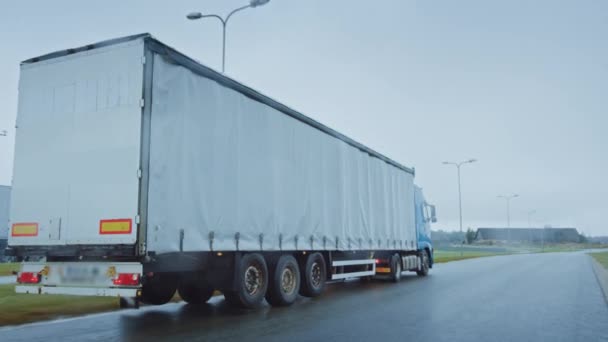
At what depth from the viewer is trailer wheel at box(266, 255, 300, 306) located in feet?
34.7

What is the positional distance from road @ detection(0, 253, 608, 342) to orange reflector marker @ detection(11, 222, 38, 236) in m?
1.44

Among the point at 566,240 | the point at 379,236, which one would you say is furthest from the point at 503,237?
the point at 379,236

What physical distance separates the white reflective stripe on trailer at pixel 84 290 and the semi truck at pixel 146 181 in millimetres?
16

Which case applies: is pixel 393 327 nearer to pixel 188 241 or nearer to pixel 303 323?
pixel 303 323

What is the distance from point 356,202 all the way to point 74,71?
8.51 metres

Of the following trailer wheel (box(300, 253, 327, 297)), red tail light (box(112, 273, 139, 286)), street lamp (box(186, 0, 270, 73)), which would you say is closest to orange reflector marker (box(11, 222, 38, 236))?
red tail light (box(112, 273, 139, 286))

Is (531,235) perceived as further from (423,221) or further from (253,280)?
(253,280)

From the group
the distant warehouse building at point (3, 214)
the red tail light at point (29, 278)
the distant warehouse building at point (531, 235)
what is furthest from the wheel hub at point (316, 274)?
the distant warehouse building at point (531, 235)

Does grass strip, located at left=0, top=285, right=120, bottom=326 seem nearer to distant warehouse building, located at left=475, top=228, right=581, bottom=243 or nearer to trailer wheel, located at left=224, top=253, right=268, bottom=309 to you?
trailer wheel, located at left=224, top=253, right=268, bottom=309

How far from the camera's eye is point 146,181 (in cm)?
740

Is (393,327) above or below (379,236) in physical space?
below

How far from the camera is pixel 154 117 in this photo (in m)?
7.69

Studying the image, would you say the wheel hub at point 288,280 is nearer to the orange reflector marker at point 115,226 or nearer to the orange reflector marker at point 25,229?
the orange reflector marker at point 115,226

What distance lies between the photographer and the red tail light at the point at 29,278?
8.03 meters
